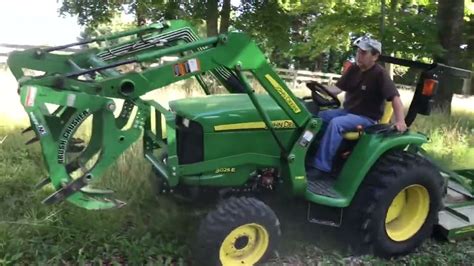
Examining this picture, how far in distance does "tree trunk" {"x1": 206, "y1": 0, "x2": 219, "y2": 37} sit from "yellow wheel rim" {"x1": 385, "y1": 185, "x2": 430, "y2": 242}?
11732 millimetres

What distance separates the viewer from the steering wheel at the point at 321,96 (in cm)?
516

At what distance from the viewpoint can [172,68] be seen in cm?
378

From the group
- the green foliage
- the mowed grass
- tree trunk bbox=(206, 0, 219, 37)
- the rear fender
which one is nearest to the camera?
the mowed grass

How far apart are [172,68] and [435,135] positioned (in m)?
6.51

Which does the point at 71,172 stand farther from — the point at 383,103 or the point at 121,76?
the point at 383,103

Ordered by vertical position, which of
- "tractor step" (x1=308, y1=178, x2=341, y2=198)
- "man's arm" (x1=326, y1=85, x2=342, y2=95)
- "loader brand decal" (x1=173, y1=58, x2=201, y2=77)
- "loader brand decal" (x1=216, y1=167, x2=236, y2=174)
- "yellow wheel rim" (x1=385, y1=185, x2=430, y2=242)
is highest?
"loader brand decal" (x1=173, y1=58, x2=201, y2=77)

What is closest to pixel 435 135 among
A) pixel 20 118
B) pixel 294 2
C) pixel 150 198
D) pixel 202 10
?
pixel 150 198

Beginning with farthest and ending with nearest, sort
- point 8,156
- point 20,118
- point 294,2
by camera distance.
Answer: point 294,2 < point 20,118 < point 8,156

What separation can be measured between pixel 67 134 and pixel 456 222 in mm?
3666

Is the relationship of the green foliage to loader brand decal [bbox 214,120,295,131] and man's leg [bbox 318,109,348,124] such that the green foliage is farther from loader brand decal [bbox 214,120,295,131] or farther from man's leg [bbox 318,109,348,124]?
loader brand decal [bbox 214,120,295,131]

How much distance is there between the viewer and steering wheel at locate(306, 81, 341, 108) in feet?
16.9

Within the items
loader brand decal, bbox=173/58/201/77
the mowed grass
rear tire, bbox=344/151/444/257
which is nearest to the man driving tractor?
rear tire, bbox=344/151/444/257

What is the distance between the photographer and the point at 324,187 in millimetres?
4668

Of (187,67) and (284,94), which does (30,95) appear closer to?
(187,67)
